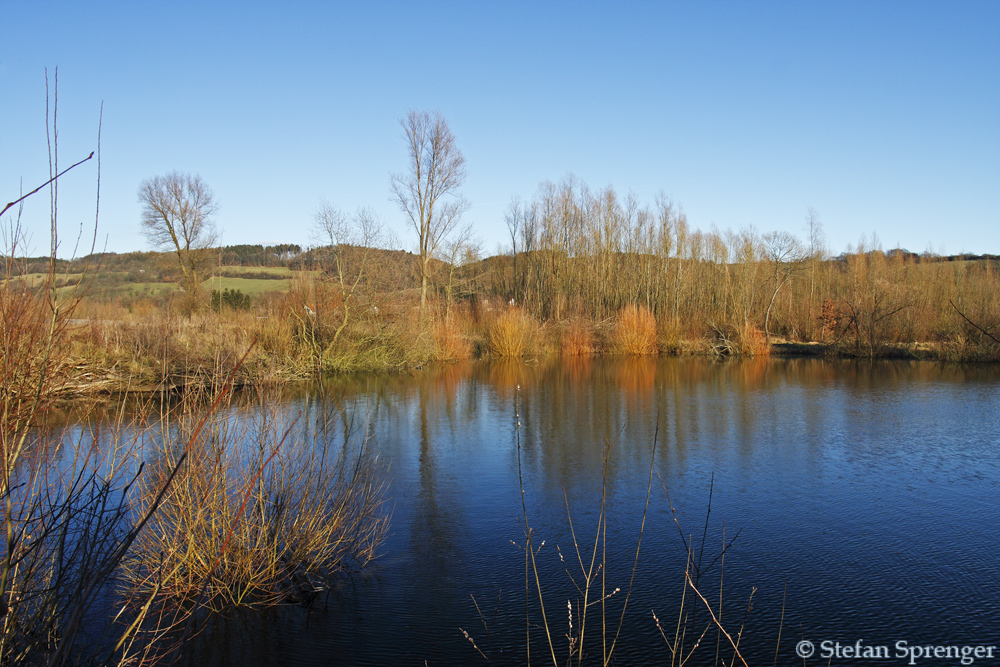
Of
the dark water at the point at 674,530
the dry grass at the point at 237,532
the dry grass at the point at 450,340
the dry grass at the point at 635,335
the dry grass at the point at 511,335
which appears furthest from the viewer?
the dry grass at the point at 635,335

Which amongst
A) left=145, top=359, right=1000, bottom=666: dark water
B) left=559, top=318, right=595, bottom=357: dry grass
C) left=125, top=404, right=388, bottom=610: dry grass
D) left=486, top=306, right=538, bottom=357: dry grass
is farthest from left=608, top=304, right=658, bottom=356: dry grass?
left=125, top=404, right=388, bottom=610: dry grass

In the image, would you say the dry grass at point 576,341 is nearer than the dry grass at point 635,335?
No

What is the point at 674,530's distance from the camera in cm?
640

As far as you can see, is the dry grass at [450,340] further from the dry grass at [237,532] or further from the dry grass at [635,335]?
the dry grass at [237,532]

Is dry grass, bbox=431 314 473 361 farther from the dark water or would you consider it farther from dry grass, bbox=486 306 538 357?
the dark water

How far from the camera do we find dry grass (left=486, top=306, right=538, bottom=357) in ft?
83.5

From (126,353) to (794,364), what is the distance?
70.9 ft

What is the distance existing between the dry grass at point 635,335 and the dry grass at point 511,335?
13.7 feet

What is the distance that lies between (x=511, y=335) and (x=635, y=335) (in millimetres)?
5749

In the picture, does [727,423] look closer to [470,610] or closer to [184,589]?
[470,610]

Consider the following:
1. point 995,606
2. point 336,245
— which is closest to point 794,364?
point 336,245

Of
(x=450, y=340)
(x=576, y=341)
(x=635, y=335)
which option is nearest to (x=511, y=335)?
(x=450, y=340)

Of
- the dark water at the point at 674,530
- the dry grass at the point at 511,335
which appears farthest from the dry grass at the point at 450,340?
the dark water at the point at 674,530

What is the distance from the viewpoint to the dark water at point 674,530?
177 inches
